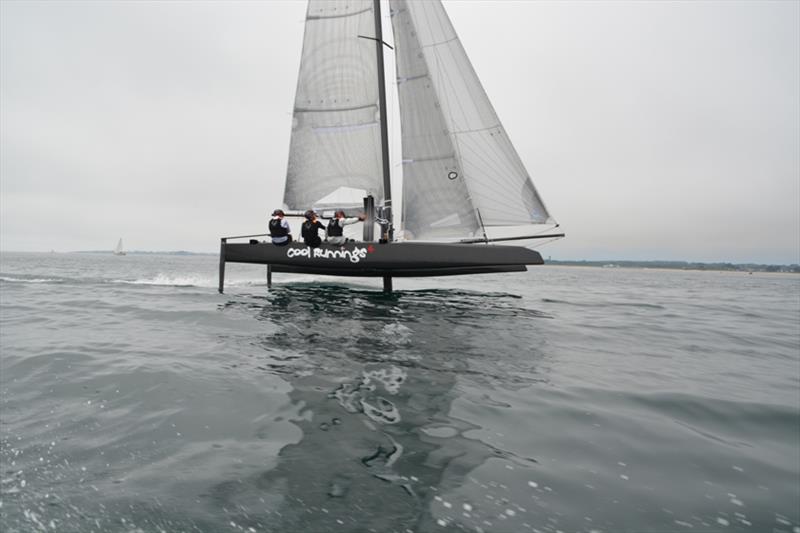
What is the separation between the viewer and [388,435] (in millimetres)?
2693

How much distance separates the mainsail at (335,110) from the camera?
40.3ft

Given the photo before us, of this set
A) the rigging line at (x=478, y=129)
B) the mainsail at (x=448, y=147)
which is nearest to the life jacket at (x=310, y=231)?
the mainsail at (x=448, y=147)

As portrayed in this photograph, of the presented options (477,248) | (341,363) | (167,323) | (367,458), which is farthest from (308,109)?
(367,458)

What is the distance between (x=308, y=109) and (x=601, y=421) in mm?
12788

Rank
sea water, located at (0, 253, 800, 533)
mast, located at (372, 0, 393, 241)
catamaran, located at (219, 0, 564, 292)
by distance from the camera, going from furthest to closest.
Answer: mast, located at (372, 0, 393, 241) < catamaran, located at (219, 0, 564, 292) < sea water, located at (0, 253, 800, 533)

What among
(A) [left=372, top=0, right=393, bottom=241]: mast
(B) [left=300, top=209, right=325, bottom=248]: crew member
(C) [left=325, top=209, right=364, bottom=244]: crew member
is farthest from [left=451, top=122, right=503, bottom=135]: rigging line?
(B) [left=300, top=209, right=325, bottom=248]: crew member

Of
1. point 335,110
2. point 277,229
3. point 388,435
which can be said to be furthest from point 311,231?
point 388,435

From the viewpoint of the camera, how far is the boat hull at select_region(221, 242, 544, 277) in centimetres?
952

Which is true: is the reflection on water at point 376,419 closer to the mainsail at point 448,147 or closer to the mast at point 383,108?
the mainsail at point 448,147

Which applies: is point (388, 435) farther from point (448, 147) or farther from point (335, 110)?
point (335, 110)

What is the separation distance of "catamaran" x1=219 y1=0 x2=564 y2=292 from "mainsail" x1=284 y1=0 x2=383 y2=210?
0.11 ft

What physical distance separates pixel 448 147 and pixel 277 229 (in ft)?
18.7

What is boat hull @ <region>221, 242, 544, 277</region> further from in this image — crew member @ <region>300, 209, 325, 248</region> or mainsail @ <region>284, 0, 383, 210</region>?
mainsail @ <region>284, 0, 383, 210</region>

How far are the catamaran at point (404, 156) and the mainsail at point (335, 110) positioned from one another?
0.03m
